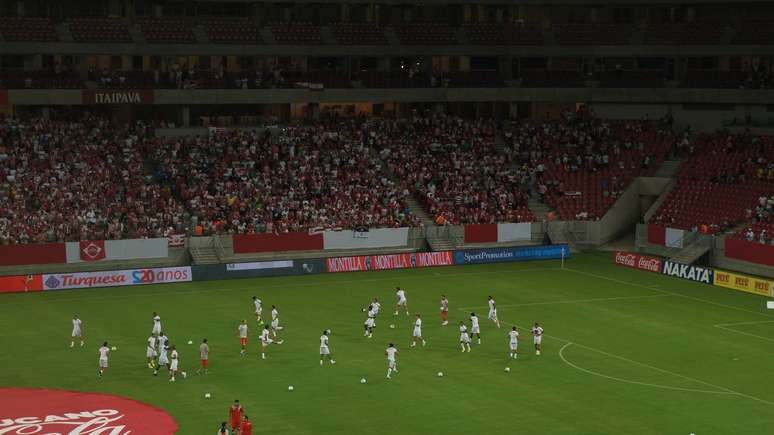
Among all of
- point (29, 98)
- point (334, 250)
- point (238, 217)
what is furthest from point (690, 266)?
point (29, 98)

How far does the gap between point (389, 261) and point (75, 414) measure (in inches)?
1260

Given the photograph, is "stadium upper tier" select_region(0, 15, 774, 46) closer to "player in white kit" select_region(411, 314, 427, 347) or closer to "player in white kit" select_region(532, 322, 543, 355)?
"player in white kit" select_region(411, 314, 427, 347)

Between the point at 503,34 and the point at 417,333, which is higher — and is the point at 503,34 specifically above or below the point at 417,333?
above

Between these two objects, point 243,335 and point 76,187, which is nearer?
point 243,335

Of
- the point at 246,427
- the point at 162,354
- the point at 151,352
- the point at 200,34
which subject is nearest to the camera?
the point at 246,427

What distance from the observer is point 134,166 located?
72.2 metres

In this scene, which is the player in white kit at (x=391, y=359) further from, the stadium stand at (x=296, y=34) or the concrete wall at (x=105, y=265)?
→ the stadium stand at (x=296, y=34)

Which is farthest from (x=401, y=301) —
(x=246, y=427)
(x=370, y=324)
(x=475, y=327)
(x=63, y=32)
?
(x=63, y=32)

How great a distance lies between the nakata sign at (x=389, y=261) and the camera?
222ft

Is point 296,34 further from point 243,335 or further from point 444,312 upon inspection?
point 243,335

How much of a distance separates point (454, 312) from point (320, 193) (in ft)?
62.2

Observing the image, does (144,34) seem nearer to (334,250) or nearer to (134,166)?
(134,166)

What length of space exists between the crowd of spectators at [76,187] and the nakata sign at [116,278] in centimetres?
349

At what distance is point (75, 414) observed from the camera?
3866 centimetres
